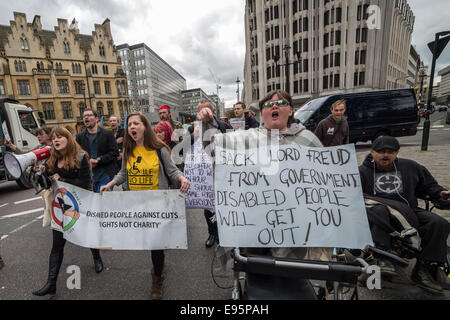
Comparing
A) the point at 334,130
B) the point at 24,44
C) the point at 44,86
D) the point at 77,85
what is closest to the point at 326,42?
the point at 334,130

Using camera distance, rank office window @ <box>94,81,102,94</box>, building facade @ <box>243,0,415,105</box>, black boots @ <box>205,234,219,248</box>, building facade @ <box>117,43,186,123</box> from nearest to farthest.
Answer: black boots @ <box>205,234,219,248</box>
building facade @ <box>243,0,415,105</box>
office window @ <box>94,81,102,94</box>
building facade @ <box>117,43,186,123</box>

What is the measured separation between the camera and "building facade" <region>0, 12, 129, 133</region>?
32.4m

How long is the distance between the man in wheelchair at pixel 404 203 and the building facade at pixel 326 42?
30471 mm

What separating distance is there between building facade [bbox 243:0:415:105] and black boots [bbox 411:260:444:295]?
3097 cm

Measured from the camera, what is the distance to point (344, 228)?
1476 mm

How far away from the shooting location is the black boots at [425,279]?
207 centimetres

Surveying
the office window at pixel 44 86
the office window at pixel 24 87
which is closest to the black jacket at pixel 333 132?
the office window at pixel 44 86

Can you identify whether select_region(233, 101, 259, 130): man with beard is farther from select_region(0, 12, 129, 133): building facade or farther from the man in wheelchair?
select_region(0, 12, 129, 133): building facade

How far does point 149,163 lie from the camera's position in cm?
230

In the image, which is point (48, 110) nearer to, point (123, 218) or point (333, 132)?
point (123, 218)

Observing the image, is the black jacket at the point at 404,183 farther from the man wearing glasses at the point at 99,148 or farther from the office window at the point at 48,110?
the office window at the point at 48,110

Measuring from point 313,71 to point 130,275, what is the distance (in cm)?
3684

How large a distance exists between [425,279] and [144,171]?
10.3 ft

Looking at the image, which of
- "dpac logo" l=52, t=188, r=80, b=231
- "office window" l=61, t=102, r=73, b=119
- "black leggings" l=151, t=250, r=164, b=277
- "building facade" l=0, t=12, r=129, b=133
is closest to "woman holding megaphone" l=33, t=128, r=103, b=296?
"dpac logo" l=52, t=188, r=80, b=231
